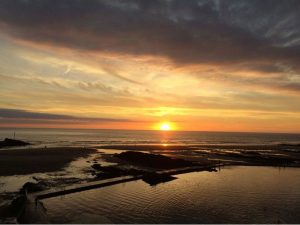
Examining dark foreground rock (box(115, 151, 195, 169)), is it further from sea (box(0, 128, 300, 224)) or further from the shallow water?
the shallow water

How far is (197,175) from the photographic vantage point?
1458 inches

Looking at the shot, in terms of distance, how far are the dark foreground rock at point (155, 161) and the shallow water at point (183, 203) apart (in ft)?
41.0

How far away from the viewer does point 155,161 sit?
48.2 meters

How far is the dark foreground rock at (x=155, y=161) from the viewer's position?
45250 millimetres

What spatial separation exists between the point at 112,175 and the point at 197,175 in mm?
11318

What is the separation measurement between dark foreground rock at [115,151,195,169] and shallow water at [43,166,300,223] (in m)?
12.5

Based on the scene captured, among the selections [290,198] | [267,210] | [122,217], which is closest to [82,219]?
[122,217]

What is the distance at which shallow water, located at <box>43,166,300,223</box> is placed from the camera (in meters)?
19.4

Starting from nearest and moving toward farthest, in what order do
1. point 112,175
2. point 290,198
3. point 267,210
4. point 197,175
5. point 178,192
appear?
point 267,210
point 290,198
point 178,192
point 112,175
point 197,175

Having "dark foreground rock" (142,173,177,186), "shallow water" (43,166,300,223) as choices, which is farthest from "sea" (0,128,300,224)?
"dark foreground rock" (142,173,177,186)

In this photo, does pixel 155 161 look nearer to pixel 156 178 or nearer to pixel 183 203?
pixel 156 178

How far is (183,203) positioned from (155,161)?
25159mm

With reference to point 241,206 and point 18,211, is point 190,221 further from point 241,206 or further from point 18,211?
point 18,211

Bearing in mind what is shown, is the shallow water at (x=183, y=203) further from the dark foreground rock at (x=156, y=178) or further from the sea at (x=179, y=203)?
the dark foreground rock at (x=156, y=178)
